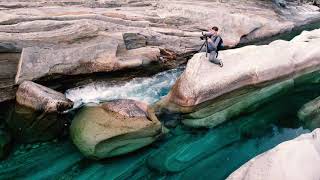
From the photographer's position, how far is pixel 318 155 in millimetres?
12703

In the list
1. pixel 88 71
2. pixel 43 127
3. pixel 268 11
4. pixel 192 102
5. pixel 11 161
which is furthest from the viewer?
pixel 268 11

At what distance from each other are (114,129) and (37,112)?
4.21m

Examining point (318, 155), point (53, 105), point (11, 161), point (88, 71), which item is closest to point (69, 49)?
point (88, 71)

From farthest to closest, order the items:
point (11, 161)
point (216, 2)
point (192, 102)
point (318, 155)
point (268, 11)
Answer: point (268, 11), point (216, 2), point (192, 102), point (11, 161), point (318, 155)

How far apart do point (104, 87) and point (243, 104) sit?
7218mm

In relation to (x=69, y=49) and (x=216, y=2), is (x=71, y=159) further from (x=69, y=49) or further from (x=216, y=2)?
(x=216, y=2)

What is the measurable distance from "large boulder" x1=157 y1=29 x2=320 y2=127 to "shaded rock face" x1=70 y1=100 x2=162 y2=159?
2163mm

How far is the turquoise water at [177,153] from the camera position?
14320 mm

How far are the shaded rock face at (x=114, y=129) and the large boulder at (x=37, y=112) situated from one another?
905mm

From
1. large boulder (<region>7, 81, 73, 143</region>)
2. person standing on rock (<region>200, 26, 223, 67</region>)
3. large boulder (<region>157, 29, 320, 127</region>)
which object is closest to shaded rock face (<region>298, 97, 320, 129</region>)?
large boulder (<region>157, 29, 320, 127</region>)

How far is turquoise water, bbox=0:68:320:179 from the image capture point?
14.3m

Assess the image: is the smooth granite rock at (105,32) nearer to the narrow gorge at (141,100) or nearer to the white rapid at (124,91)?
the narrow gorge at (141,100)

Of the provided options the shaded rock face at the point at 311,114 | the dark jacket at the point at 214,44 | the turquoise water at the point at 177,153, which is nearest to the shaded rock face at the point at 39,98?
the turquoise water at the point at 177,153

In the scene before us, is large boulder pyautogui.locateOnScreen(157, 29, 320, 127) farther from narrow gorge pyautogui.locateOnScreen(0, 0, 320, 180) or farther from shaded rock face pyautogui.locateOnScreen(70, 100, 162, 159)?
shaded rock face pyautogui.locateOnScreen(70, 100, 162, 159)
